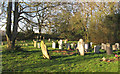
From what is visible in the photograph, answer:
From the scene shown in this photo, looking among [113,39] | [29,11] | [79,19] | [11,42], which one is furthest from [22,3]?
[113,39]

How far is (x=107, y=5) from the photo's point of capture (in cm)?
2009

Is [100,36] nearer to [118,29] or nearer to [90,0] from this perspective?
[118,29]

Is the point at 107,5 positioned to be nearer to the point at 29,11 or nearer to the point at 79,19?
the point at 79,19

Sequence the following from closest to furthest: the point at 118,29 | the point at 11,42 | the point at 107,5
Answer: the point at 11,42 → the point at 118,29 → the point at 107,5

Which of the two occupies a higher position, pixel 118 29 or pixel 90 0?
pixel 90 0

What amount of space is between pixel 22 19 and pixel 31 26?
48.6 inches

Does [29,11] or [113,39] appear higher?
[29,11]

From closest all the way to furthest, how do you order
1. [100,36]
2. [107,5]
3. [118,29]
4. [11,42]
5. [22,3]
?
[11,42] → [22,3] → [118,29] → [100,36] → [107,5]

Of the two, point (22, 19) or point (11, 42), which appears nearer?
point (11, 42)

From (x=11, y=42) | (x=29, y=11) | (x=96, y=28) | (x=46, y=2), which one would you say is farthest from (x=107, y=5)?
(x=11, y=42)

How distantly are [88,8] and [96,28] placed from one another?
403 centimetres

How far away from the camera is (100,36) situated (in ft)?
60.4

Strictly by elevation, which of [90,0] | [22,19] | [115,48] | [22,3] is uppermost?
[90,0]

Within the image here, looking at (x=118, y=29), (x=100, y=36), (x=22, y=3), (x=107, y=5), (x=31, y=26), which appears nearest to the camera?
(x=22, y=3)
